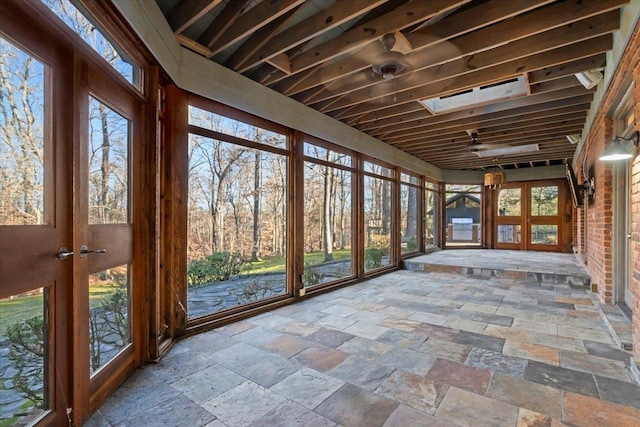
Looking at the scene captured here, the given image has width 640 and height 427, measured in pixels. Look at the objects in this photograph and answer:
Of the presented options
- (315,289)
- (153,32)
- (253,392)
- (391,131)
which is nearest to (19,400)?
(253,392)

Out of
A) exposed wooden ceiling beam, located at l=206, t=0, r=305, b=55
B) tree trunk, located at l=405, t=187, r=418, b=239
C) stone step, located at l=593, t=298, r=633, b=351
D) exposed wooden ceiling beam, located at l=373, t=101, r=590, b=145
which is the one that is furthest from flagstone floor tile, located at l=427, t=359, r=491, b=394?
tree trunk, located at l=405, t=187, r=418, b=239

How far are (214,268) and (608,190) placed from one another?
4.93 metres

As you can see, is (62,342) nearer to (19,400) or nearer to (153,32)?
(19,400)

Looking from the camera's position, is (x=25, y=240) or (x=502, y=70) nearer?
(x=25, y=240)

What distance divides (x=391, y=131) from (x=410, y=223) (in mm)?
2975

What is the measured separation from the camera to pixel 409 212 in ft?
26.4

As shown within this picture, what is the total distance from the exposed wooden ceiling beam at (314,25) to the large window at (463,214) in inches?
339

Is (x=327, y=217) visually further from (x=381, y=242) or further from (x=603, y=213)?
(x=603, y=213)

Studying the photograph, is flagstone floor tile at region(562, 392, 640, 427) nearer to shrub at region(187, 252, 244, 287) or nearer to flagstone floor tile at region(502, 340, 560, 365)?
flagstone floor tile at region(502, 340, 560, 365)

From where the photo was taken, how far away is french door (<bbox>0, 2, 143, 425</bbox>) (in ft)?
4.87

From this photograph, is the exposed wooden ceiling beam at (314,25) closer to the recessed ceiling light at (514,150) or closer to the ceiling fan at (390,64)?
the ceiling fan at (390,64)

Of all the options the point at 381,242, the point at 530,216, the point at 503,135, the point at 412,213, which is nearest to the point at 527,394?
the point at 381,242

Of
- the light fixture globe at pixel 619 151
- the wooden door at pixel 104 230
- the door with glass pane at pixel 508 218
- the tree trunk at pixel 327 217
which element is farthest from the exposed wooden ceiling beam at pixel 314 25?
the door with glass pane at pixel 508 218

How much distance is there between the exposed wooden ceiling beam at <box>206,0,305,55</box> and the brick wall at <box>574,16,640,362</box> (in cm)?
263
